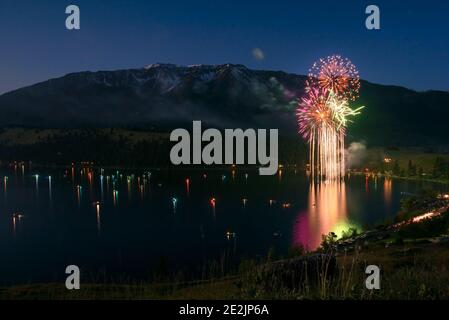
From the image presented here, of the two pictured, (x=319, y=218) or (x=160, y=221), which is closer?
(x=160, y=221)

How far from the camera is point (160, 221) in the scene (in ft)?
404

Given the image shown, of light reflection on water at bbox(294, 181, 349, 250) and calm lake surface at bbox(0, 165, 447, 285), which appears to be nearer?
calm lake surface at bbox(0, 165, 447, 285)

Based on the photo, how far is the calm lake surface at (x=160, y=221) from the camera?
87.1 meters

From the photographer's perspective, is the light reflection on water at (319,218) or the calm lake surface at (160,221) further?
the light reflection on water at (319,218)

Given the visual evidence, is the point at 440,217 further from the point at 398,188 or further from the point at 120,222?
the point at 398,188

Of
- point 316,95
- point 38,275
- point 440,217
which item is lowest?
point 38,275

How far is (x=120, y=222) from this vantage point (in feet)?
398

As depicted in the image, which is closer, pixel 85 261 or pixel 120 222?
pixel 85 261

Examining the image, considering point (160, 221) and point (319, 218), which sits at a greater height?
point (319, 218)

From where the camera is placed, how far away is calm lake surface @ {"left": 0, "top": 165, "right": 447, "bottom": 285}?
87062 mm

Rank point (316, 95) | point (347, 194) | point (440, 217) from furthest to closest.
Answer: point (347, 194) → point (440, 217) → point (316, 95)
